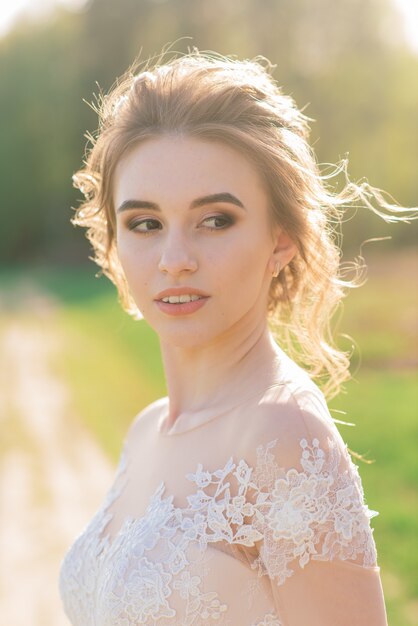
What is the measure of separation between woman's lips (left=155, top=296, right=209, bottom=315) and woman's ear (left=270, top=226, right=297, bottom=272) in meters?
0.27

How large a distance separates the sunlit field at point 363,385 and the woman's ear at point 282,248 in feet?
1.64

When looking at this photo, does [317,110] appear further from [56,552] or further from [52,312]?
[56,552]

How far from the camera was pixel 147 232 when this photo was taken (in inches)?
90.6

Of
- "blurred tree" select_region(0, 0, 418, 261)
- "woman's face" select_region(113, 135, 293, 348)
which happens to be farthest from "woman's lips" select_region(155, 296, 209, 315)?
"blurred tree" select_region(0, 0, 418, 261)

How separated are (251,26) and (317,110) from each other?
168 inches

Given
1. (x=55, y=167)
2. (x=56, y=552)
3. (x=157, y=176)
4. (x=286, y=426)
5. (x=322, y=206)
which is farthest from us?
(x=55, y=167)

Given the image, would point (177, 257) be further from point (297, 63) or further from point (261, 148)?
point (297, 63)

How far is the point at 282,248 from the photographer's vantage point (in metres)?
2.39

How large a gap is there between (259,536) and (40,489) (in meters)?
6.01

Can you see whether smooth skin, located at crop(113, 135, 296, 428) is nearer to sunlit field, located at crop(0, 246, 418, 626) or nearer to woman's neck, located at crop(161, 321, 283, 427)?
woman's neck, located at crop(161, 321, 283, 427)

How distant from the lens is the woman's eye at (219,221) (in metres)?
2.21

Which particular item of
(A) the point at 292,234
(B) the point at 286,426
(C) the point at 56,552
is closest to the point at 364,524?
(B) the point at 286,426

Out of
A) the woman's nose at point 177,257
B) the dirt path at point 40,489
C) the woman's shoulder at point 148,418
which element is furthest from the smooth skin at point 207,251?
the dirt path at point 40,489

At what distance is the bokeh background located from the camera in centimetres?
652
